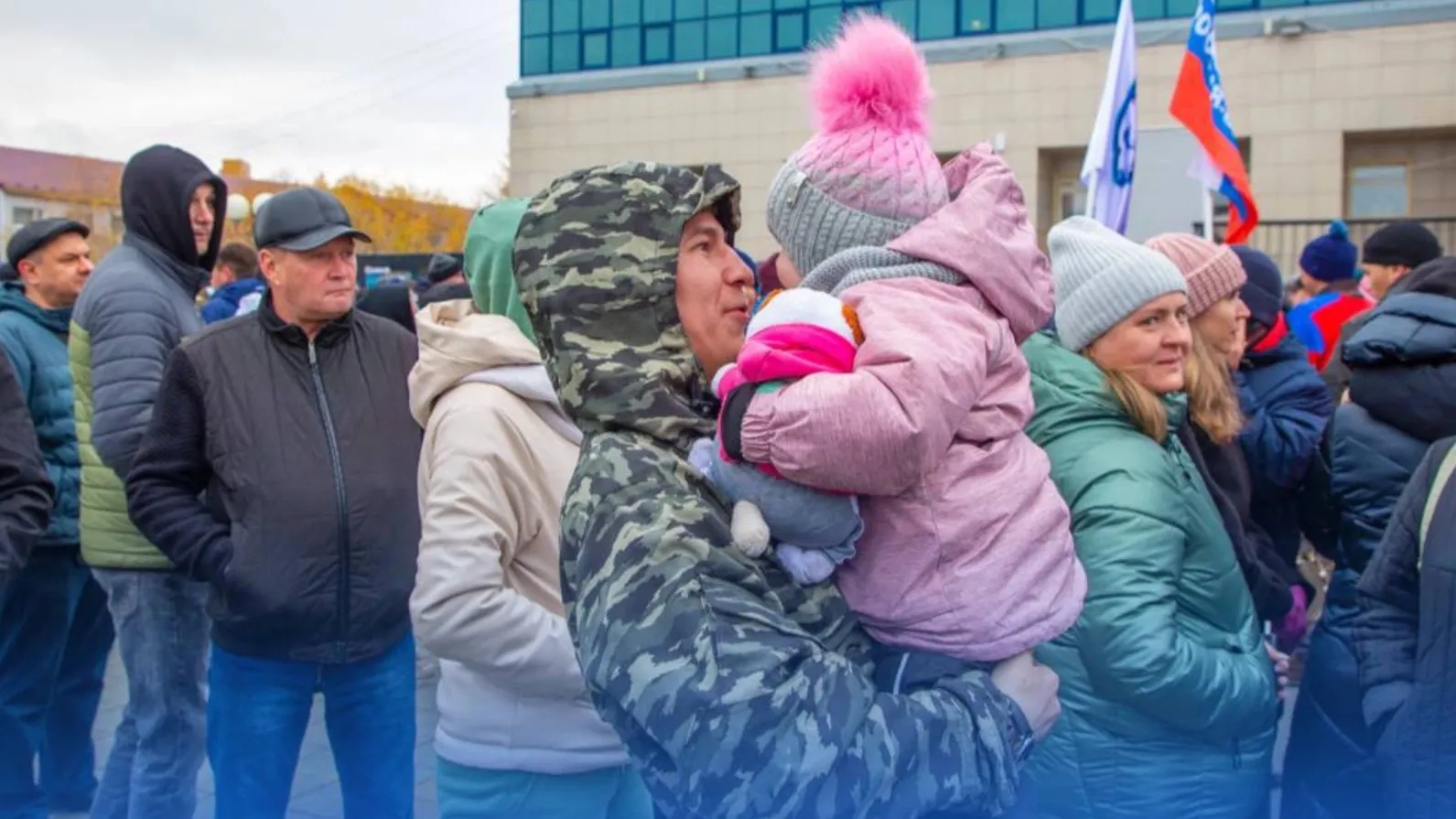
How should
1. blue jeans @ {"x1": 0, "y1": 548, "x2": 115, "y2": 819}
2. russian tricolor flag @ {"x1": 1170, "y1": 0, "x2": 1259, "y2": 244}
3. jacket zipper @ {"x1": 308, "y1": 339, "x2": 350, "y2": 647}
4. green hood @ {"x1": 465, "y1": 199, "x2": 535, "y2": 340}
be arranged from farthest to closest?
russian tricolor flag @ {"x1": 1170, "y1": 0, "x2": 1259, "y2": 244}, blue jeans @ {"x1": 0, "y1": 548, "x2": 115, "y2": 819}, jacket zipper @ {"x1": 308, "y1": 339, "x2": 350, "y2": 647}, green hood @ {"x1": 465, "y1": 199, "x2": 535, "y2": 340}

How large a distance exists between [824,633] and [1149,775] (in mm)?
1253

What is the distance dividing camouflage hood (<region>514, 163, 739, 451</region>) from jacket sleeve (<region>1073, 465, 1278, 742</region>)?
→ 1.02 meters

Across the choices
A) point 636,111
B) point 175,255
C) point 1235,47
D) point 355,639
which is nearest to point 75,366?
point 175,255

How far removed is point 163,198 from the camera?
4.37 m

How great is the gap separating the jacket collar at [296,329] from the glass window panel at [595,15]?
26883 millimetres

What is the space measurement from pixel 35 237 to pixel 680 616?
4.51 metres

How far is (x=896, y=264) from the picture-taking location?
1.89 m

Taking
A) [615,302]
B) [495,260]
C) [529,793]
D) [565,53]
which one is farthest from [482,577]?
[565,53]

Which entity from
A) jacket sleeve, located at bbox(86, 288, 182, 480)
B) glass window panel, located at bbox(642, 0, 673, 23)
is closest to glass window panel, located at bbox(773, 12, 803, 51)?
glass window panel, located at bbox(642, 0, 673, 23)

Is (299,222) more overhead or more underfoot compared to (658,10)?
more underfoot

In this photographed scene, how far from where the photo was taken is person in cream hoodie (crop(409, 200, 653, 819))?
8.91ft

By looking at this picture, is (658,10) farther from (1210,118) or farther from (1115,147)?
(1115,147)

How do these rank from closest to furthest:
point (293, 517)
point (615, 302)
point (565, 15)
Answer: point (615, 302)
point (293, 517)
point (565, 15)

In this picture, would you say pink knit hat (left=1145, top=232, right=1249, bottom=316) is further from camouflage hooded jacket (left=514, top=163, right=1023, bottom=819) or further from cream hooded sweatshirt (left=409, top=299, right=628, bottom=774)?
camouflage hooded jacket (left=514, top=163, right=1023, bottom=819)
